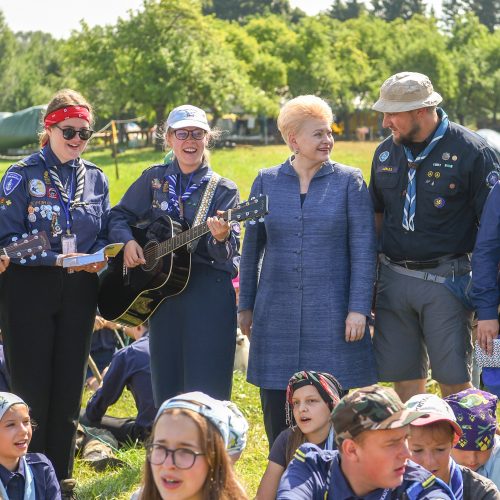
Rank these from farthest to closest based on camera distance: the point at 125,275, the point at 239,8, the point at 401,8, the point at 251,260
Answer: the point at 401,8 → the point at 239,8 → the point at 125,275 → the point at 251,260

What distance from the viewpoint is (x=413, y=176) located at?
18.9 feet

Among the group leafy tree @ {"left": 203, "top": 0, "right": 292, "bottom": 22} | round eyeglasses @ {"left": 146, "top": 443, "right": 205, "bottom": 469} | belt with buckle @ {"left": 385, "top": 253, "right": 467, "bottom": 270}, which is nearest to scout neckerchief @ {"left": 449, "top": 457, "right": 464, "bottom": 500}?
round eyeglasses @ {"left": 146, "top": 443, "right": 205, "bottom": 469}

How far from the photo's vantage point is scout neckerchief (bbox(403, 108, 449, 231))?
5.71 m

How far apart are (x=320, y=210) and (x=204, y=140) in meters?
0.79

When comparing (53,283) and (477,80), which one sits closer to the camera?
(53,283)

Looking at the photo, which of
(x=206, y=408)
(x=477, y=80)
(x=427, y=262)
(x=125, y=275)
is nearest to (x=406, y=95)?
(x=427, y=262)

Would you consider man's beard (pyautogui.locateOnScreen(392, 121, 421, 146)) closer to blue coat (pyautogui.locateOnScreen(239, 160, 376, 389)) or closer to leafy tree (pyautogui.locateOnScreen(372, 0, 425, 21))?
blue coat (pyautogui.locateOnScreen(239, 160, 376, 389))

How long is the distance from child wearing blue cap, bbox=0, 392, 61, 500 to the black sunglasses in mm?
1539

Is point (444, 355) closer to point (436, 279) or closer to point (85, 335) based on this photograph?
point (436, 279)

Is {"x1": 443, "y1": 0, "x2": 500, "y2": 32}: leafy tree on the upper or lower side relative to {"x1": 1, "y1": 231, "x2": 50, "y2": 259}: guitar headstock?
upper

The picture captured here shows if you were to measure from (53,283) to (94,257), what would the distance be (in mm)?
288

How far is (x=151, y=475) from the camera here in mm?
3807

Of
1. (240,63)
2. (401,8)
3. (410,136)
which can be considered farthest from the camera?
(401,8)

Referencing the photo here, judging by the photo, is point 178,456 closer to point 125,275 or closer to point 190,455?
point 190,455
